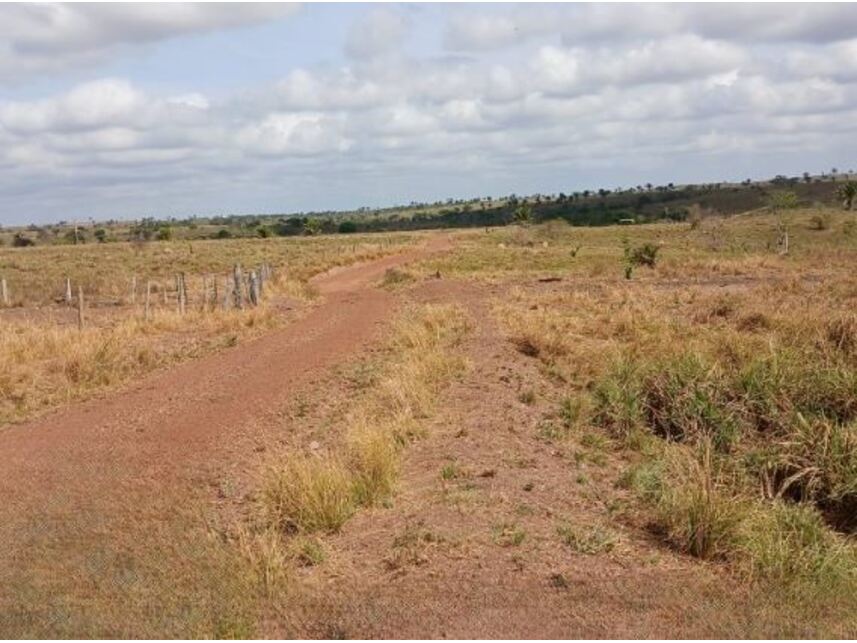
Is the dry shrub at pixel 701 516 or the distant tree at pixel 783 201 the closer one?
the dry shrub at pixel 701 516

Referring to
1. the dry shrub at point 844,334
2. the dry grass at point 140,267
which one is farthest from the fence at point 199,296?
the dry shrub at point 844,334

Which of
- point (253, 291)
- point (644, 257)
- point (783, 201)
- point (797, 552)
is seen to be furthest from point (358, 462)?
point (783, 201)

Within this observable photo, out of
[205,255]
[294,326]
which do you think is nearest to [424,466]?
[294,326]

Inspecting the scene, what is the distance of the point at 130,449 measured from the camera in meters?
9.68

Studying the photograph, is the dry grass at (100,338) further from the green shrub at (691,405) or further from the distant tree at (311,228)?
the distant tree at (311,228)

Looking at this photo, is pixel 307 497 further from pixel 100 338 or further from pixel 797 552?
pixel 100 338

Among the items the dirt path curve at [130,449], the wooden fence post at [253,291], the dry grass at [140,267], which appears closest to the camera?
the dirt path curve at [130,449]

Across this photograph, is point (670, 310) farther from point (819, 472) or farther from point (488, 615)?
point (488, 615)

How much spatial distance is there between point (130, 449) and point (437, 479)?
379 centimetres

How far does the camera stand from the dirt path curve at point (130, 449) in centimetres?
712

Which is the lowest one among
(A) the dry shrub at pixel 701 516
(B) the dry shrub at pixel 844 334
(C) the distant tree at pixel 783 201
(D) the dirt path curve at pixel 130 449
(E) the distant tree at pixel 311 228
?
(D) the dirt path curve at pixel 130 449

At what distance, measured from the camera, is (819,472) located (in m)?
7.81

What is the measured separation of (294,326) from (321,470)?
14.1m

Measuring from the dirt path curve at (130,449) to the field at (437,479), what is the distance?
4 cm
